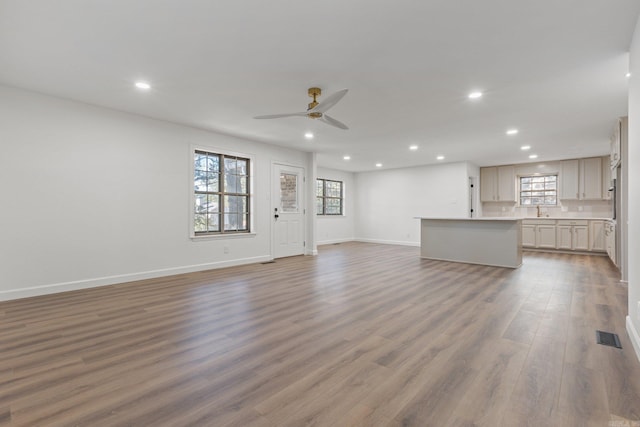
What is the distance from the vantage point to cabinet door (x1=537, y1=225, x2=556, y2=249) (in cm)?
789

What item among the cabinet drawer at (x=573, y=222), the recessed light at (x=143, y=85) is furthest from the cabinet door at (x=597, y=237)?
the recessed light at (x=143, y=85)

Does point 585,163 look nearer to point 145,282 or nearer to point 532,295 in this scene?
point 532,295

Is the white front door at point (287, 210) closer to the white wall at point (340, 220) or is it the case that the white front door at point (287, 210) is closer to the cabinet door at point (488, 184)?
the white wall at point (340, 220)

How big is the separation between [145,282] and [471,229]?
5.88 m

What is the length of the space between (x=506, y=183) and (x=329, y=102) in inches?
316

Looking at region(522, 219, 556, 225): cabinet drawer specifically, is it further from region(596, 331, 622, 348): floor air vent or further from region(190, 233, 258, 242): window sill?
region(190, 233, 258, 242): window sill

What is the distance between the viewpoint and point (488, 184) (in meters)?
9.50

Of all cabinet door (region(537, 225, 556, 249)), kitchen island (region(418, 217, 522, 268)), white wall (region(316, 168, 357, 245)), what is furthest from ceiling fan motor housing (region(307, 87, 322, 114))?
cabinet door (region(537, 225, 556, 249))

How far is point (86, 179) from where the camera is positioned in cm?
424

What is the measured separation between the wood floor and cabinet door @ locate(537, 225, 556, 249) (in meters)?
4.34

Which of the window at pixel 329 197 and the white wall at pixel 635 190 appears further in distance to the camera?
the window at pixel 329 197

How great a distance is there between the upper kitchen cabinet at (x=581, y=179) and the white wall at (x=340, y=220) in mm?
6009

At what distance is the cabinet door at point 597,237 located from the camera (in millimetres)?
7267

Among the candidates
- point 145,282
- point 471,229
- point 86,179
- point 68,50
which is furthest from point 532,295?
point 86,179
